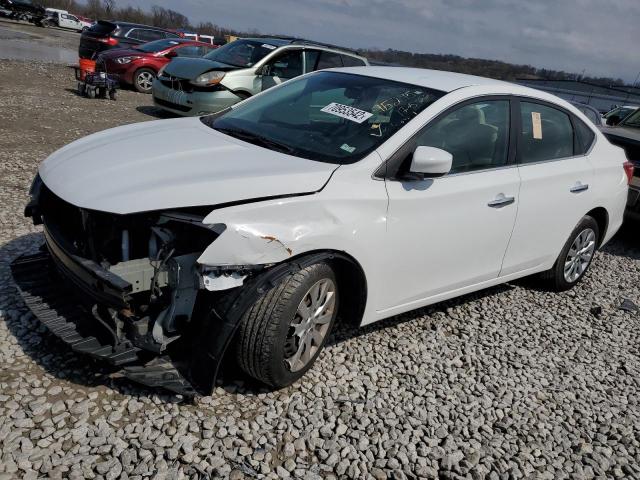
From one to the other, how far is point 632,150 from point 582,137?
8.72 feet

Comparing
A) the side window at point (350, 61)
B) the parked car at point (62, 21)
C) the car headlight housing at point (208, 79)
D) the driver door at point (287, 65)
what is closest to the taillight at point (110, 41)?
the car headlight housing at point (208, 79)

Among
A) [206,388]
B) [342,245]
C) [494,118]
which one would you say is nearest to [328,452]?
[206,388]

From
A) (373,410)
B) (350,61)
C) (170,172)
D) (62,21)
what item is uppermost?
(350,61)

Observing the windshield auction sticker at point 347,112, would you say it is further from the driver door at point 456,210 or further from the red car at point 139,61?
the red car at point 139,61

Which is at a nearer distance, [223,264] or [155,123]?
[223,264]

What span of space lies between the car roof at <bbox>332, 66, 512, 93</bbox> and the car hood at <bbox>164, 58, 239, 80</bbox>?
5995 millimetres

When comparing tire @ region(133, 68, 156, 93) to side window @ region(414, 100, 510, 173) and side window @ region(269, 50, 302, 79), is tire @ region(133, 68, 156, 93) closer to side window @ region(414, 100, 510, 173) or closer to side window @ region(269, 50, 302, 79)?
side window @ region(269, 50, 302, 79)

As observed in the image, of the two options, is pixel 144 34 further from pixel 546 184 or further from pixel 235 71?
pixel 546 184

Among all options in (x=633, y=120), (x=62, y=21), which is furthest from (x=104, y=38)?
(x=62, y=21)

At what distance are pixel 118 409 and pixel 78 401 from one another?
0.70 feet

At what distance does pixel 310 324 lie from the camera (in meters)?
3.03

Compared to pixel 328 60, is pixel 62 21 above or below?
below

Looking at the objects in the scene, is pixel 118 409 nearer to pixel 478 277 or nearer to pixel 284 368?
pixel 284 368

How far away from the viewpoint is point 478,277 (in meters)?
3.94
